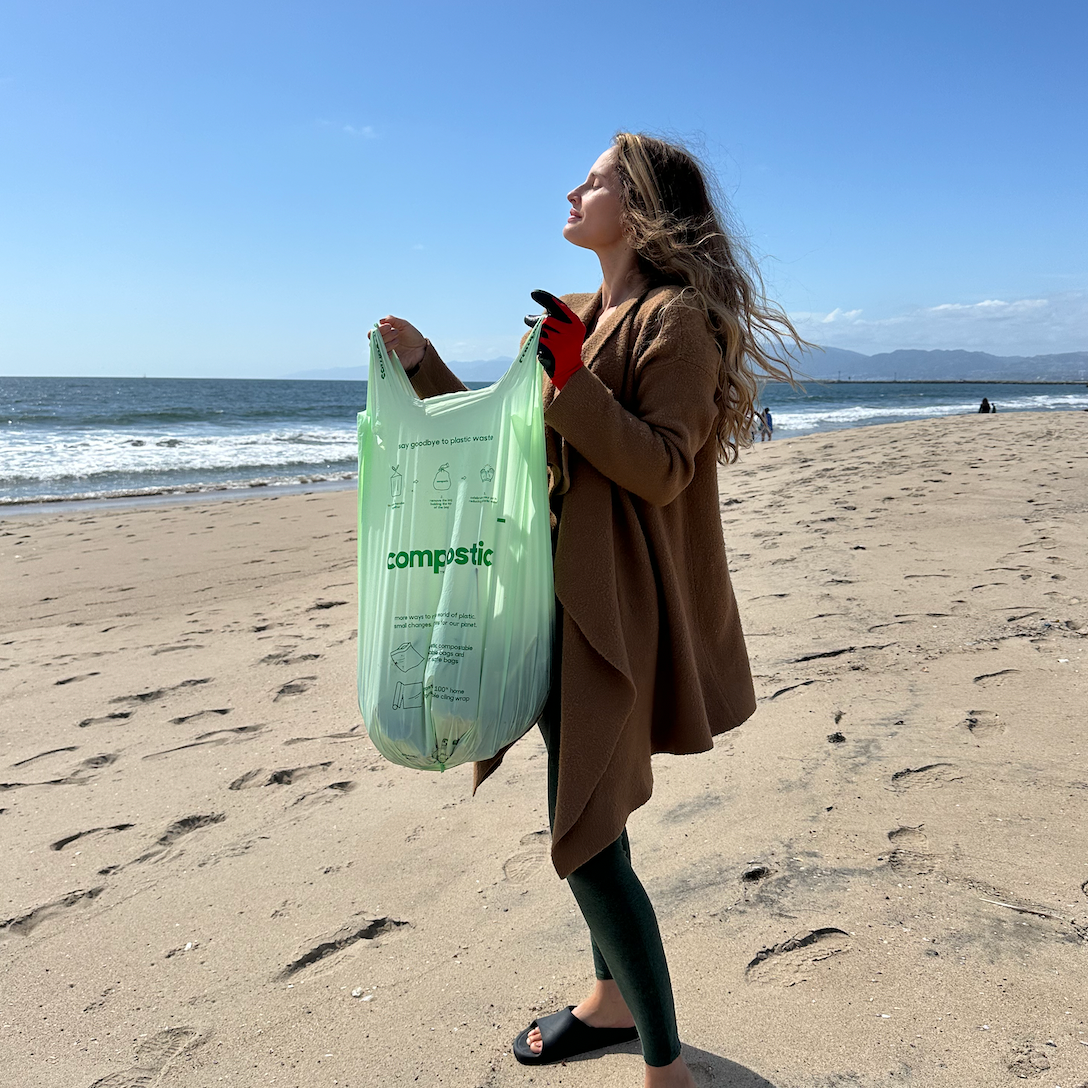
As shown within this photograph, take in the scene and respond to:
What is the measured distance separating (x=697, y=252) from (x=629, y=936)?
4.08 ft

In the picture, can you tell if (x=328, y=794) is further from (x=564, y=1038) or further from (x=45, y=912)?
(x=564, y=1038)

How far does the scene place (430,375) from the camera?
1.82 m

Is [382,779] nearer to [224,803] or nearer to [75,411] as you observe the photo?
[224,803]

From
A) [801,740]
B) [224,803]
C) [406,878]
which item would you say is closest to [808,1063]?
[406,878]

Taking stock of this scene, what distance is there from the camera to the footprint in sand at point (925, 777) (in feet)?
8.57

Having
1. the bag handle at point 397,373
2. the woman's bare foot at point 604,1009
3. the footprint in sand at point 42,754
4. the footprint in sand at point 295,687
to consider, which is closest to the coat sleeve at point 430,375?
the bag handle at point 397,373

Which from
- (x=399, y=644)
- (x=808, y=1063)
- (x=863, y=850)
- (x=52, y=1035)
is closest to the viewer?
(x=399, y=644)

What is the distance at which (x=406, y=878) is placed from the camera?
95.9 inches

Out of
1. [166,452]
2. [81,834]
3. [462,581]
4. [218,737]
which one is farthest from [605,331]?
[166,452]

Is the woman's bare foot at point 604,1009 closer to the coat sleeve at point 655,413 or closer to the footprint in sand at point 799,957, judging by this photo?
the footprint in sand at point 799,957

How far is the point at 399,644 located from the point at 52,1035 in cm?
138

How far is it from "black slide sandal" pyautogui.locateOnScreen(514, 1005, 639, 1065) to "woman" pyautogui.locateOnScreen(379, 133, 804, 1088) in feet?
0.90

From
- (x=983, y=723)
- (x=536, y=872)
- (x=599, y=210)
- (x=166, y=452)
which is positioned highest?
(x=599, y=210)

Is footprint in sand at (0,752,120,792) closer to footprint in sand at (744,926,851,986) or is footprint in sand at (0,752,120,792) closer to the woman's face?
footprint in sand at (744,926,851,986)
